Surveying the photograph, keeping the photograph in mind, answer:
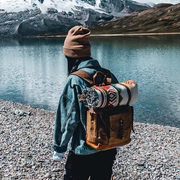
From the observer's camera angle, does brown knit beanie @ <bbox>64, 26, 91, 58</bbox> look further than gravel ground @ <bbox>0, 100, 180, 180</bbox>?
No

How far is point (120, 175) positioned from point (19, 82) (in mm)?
30094

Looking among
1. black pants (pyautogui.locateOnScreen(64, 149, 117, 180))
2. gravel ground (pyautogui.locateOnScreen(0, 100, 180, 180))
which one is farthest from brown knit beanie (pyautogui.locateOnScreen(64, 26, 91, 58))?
gravel ground (pyautogui.locateOnScreen(0, 100, 180, 180))

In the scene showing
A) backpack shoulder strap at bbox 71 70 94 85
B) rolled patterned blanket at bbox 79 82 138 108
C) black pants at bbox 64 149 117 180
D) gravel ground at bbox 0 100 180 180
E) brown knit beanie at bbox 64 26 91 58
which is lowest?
gravel ground at bbox 0 100 180 180

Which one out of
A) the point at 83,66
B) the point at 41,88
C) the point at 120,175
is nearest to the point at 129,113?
the point at 83,66

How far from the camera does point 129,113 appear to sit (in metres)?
4.63

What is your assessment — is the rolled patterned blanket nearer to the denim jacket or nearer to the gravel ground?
the denim jacket

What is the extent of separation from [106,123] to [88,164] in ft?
3.10

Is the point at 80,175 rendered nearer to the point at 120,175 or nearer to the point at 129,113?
the point at 129,113

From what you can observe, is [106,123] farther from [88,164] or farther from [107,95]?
[88,164]

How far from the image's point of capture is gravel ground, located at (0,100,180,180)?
873 cm

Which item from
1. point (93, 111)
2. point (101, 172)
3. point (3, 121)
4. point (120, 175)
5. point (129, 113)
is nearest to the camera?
point (93, 111)

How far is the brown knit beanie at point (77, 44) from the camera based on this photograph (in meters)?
4.87

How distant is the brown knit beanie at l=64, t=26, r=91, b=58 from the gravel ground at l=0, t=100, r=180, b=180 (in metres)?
4.92

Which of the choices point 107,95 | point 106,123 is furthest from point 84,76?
point 106,123
